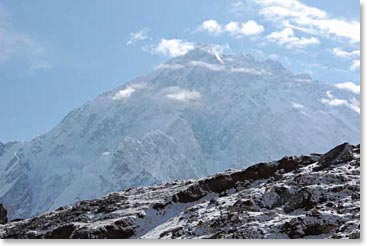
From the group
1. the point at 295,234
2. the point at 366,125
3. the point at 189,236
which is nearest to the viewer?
the point at 366,125

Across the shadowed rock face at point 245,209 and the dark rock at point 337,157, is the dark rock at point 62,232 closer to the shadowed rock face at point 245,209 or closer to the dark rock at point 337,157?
the shadowed rock face at point 245,209

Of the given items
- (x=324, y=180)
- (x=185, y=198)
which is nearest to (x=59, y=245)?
(x=324, y=180)

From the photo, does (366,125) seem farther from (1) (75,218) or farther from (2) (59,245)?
(1) (75,218)

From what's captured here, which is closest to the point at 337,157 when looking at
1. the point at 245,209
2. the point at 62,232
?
the point at 245,209

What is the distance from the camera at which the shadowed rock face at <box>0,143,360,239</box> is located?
60.0ft

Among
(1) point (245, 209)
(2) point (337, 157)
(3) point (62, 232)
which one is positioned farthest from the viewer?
(3) point (62, 232)

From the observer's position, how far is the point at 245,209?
22.4 meters

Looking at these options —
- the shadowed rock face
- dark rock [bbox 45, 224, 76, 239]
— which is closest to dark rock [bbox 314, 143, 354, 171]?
the shadowed rock face

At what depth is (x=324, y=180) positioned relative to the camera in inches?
896

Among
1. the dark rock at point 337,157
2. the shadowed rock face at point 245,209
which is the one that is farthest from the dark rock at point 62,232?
the dark rock at point 337,157

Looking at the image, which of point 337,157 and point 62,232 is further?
point 62,232

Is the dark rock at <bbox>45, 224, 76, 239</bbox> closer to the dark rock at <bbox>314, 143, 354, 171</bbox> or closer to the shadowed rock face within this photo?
the shadowed rock face

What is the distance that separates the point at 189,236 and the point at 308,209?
12.9ft

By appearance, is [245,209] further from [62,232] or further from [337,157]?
[62,232]
